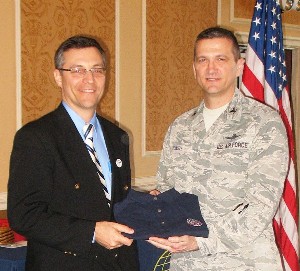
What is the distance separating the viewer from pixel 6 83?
3.50 metres

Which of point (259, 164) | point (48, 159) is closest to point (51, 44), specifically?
point (48, 159)

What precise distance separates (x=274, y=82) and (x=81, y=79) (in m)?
1.95

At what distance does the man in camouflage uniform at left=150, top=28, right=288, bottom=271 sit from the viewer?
1947 millimetres

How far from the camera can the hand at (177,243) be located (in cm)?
190

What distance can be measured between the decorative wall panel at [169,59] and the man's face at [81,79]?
2199mm

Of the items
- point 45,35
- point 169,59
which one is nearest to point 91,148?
point 45,35

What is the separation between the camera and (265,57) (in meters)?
3.60

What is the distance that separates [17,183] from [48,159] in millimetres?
147

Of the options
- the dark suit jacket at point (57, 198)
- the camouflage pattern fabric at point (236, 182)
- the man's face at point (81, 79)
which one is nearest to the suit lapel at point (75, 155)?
the dark suit jacket at point (57, 198)

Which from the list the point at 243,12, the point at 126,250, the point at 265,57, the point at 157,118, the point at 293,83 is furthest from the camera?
the point at 293,83

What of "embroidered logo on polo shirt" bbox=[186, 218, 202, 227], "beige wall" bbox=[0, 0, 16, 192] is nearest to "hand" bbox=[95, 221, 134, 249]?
"embroidered logo on polo shirt" bbox=[186, 218, 202, 227]

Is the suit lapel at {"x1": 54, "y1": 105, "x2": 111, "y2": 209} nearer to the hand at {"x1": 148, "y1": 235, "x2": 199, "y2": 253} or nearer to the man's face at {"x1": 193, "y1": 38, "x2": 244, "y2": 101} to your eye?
the hand at {"x1": 148, "y1": 235, "x2": 199, "y2": 253}

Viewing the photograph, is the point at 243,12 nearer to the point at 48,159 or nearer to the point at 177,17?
the point at 177,17

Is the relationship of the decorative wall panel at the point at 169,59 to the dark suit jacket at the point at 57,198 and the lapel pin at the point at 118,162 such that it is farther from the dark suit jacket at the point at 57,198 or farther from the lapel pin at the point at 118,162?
the dark suit jacket at the point at 57,198
